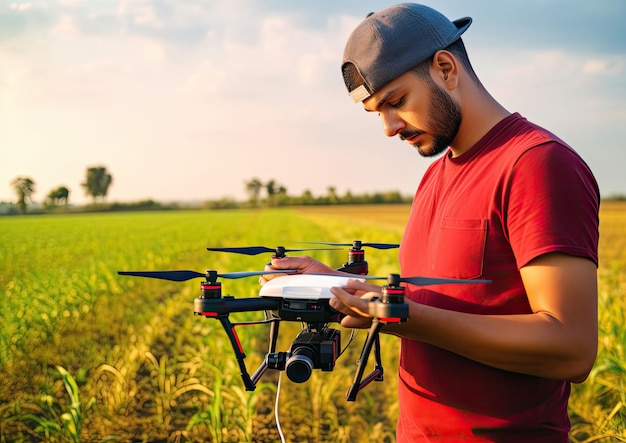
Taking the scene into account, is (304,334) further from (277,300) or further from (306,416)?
(306,416)

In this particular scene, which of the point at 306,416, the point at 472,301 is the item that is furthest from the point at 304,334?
the point at 306,416

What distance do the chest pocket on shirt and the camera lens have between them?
0.39 meters

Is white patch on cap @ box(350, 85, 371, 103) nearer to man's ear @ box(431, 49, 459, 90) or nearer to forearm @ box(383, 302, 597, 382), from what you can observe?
man's ear @ box(431, 49, 459, 90)

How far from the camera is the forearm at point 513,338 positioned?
1124 millimetres

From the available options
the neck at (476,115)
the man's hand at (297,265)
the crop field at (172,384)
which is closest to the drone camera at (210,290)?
the man's hand at (297,265)

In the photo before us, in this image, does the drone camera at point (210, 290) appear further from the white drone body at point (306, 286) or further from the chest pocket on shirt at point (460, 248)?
the chest pocket on shirt at point (460, 248)

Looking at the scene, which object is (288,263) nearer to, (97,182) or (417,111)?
(417,111)

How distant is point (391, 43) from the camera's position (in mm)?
1337

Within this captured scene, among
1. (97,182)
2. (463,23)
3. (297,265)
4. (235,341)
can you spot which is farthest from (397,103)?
(97,182)

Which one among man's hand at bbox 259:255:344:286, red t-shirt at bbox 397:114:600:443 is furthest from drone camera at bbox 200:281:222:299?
red t-shirt at bbox 397:114:600:443

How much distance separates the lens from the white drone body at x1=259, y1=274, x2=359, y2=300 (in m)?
1.13

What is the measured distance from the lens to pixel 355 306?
3.44 feet

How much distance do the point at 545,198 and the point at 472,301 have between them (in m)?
0.28

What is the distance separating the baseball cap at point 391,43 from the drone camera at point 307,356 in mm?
591
